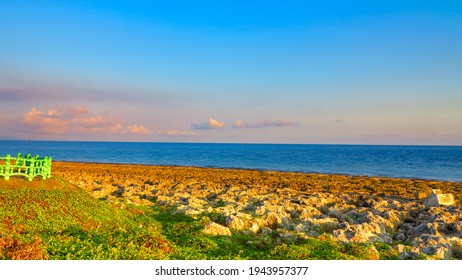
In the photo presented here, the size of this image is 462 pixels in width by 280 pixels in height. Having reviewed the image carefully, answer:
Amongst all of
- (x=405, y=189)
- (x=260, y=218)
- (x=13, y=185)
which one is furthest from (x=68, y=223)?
(x=405, y=189)

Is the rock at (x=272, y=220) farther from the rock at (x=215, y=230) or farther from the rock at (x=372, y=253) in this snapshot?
the rock at (x=372, y=253)

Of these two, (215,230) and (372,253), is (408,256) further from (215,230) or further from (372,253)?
(215,230)

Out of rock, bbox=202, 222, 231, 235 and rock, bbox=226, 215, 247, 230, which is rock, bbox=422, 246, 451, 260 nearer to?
rock, bbox=226, 215, 247, 230

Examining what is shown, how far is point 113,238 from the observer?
12711 mm

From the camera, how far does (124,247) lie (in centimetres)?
1190

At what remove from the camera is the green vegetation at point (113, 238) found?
435 inches

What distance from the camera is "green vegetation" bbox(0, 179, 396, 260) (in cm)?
1105

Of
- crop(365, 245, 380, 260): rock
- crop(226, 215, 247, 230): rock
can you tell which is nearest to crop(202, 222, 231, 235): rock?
crop(226, 215, 247, 230): rock

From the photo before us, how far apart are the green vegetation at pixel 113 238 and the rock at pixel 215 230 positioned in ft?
1.20

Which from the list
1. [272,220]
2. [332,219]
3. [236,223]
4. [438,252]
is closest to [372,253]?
[438,252]

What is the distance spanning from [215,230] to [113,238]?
16.2 ft

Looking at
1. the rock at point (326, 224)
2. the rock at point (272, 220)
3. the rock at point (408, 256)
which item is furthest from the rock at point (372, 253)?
the rock at point (272, 220)

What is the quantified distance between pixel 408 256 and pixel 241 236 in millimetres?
6855

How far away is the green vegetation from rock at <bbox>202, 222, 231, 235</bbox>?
366 millimetres
